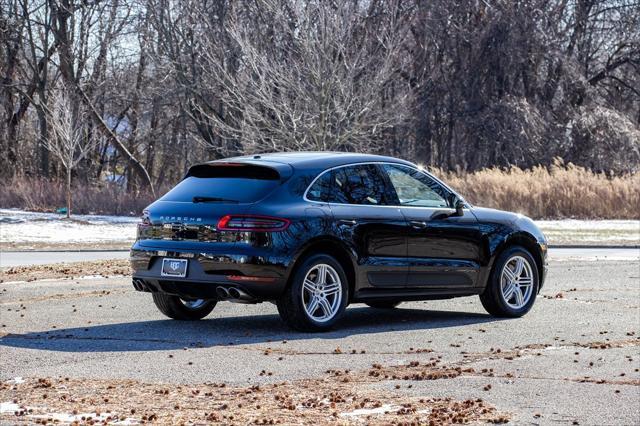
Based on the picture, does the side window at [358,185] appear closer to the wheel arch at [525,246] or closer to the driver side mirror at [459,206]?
the driver side mirror at [459,206]

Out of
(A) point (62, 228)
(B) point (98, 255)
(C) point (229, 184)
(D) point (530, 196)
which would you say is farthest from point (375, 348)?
(D) point (530, 196)

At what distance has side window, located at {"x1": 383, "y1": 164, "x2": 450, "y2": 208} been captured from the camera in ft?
41.6

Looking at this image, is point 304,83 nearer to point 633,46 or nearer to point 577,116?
point 577,116

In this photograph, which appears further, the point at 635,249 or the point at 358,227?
the point at 635,249

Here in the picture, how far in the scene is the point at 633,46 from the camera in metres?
50.6

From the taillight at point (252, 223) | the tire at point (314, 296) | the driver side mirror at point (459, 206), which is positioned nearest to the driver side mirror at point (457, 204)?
the driver side mirror at point (459, 206)

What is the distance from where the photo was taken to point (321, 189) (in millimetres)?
12000

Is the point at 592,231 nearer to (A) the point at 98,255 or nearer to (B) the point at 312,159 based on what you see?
(A) the point at 98,255

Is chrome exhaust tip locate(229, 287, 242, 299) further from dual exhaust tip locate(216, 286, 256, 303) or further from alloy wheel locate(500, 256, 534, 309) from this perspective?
alloy wheel locate(500, 256, 534, 309)

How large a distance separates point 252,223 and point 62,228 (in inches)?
910

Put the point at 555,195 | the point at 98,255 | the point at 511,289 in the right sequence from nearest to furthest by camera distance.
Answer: the point at 511,289 → the point at 98,255 → the point at 555,195

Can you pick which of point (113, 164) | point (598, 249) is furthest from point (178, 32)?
point (598, 249)

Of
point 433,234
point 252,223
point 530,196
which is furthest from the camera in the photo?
point 530,196

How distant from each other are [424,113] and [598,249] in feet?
73.5
